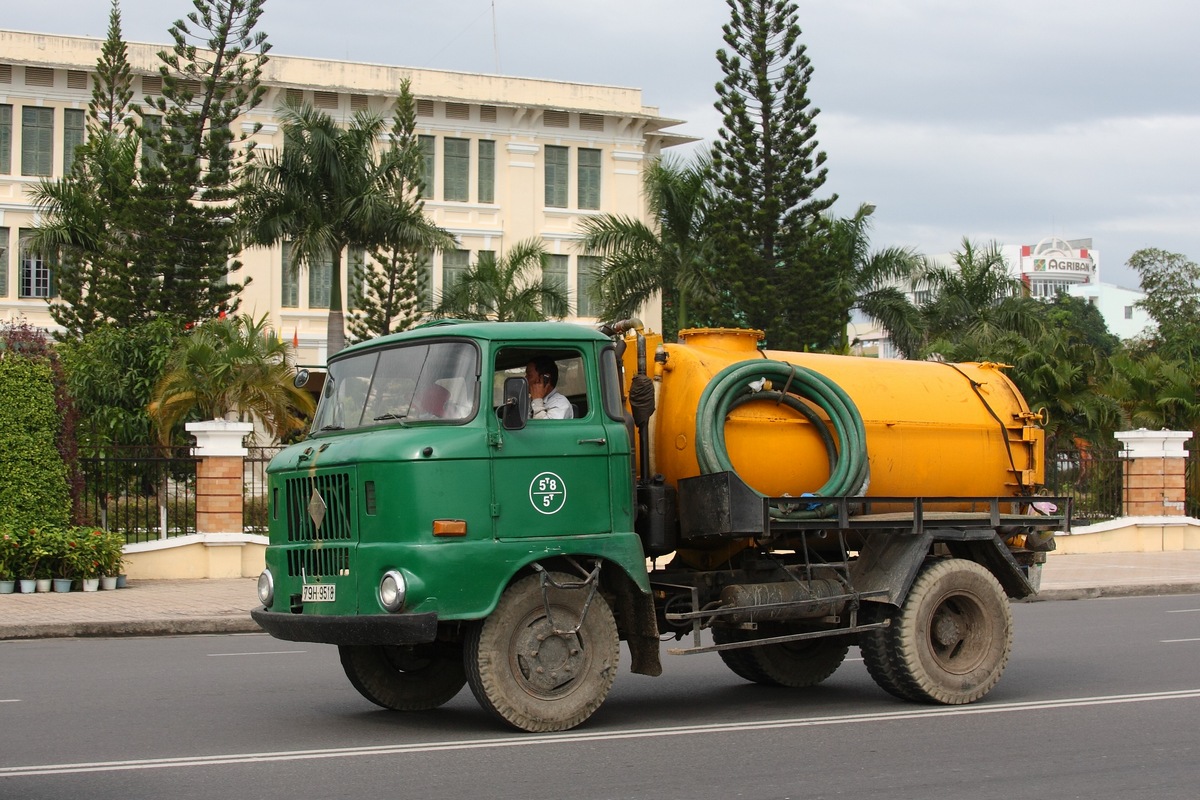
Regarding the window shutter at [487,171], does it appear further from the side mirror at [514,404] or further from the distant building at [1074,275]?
the distant building at [1074,275]

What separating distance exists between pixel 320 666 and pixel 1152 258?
67.2 meters

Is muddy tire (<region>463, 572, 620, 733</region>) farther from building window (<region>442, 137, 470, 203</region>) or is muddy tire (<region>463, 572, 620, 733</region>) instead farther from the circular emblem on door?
building window (<region>442, 137, 470, 203</region>)

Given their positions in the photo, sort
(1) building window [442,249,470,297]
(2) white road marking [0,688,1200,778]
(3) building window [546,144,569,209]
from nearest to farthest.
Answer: (2) white road marking [0,688,1200,778], (1) building window [442,249,470,297], (3) building window [546,144,569,209]

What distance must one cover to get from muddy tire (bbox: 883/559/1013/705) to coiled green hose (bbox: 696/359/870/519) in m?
0.82

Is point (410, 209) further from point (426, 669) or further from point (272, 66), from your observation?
point (426, 669)

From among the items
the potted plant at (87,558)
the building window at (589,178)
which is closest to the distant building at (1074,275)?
the building window at (589,178)

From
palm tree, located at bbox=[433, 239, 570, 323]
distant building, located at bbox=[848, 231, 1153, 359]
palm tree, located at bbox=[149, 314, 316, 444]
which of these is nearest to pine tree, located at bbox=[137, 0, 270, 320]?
palm tree, located at bbox=[433, 239, 570, 323]

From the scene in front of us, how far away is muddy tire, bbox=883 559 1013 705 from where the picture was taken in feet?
31.7

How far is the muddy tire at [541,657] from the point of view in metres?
8.33

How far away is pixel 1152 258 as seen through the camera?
72.4m

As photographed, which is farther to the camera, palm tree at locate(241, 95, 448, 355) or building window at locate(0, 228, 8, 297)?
building window at locate(0, 228, 8, 297)

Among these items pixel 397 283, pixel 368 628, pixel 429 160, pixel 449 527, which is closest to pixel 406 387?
pixel 449 527

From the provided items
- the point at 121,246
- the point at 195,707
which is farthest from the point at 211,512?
the point at 121,246

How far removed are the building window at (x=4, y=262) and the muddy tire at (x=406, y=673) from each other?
4495 cm
